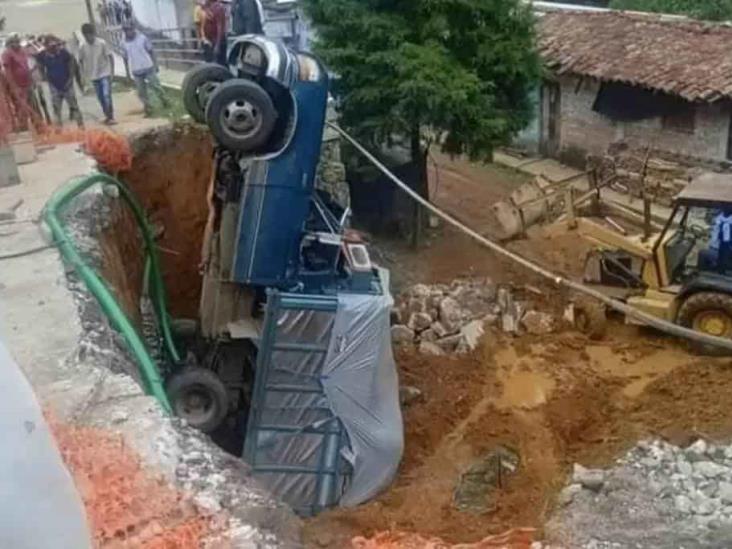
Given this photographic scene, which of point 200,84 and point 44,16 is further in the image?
point 44,16

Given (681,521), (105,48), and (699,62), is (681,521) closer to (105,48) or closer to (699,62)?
(105,48)

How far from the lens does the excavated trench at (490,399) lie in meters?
9.70

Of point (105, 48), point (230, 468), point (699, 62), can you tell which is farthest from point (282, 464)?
point (699, 62)

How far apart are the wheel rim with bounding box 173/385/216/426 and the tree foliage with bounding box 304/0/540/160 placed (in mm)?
6293

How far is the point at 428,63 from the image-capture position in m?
15.1

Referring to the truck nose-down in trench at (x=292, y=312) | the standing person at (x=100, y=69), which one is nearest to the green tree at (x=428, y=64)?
the standing person at (x=100, y=69)

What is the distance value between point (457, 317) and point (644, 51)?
9069 millimetres

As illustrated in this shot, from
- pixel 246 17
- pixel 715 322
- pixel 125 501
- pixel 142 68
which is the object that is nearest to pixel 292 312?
pixel 125 501

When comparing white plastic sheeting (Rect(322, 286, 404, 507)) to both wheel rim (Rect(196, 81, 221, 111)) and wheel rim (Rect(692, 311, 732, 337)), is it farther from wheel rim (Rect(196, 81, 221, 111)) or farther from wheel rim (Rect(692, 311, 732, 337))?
wheel rim (Rect(692, 311, 732, 337))

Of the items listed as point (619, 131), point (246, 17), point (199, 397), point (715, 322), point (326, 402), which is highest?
point (246, 17)

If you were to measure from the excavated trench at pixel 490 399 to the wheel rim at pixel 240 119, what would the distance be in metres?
1.80

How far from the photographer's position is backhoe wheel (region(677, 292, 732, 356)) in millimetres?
12414

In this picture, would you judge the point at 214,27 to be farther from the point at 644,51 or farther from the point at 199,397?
the point at 644,51

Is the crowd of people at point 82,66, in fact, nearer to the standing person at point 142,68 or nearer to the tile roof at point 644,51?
the standing person at point 142,68
